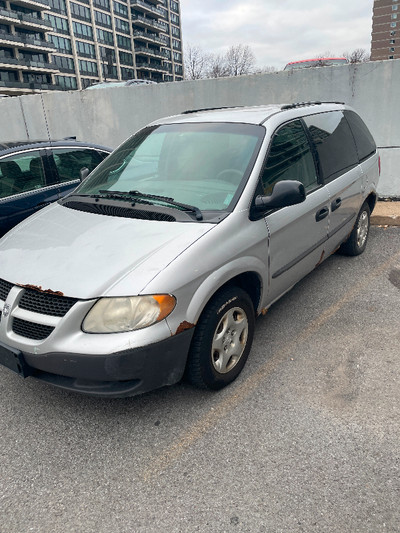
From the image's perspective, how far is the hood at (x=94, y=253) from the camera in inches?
87.9

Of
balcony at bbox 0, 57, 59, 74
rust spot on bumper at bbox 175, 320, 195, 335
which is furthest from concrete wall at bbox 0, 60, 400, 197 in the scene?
balcony at bbox 0, 57, 59, 74

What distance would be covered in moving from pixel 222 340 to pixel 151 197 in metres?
1.14

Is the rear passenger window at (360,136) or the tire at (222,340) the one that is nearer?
the tire at (222,340)

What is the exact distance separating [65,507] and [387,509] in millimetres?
1522

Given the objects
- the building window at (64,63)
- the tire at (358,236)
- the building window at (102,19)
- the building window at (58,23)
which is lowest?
the tire at (358,236)

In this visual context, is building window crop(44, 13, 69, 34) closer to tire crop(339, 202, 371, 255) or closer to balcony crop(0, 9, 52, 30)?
balcony crop(0, 9, 52, 30)

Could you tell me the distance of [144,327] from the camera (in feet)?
7.18

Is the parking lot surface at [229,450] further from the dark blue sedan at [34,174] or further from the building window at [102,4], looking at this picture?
the building window at [102,4]

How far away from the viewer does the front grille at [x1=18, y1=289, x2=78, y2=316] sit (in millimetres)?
2229

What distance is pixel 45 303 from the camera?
2.28m

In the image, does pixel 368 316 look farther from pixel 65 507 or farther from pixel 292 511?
pixel 65 507

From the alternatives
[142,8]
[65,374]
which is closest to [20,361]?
[65,374]

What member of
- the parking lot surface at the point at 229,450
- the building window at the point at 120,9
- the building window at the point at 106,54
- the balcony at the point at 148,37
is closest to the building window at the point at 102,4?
the building window at the point at 120,9

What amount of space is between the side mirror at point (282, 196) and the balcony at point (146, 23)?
282ft
